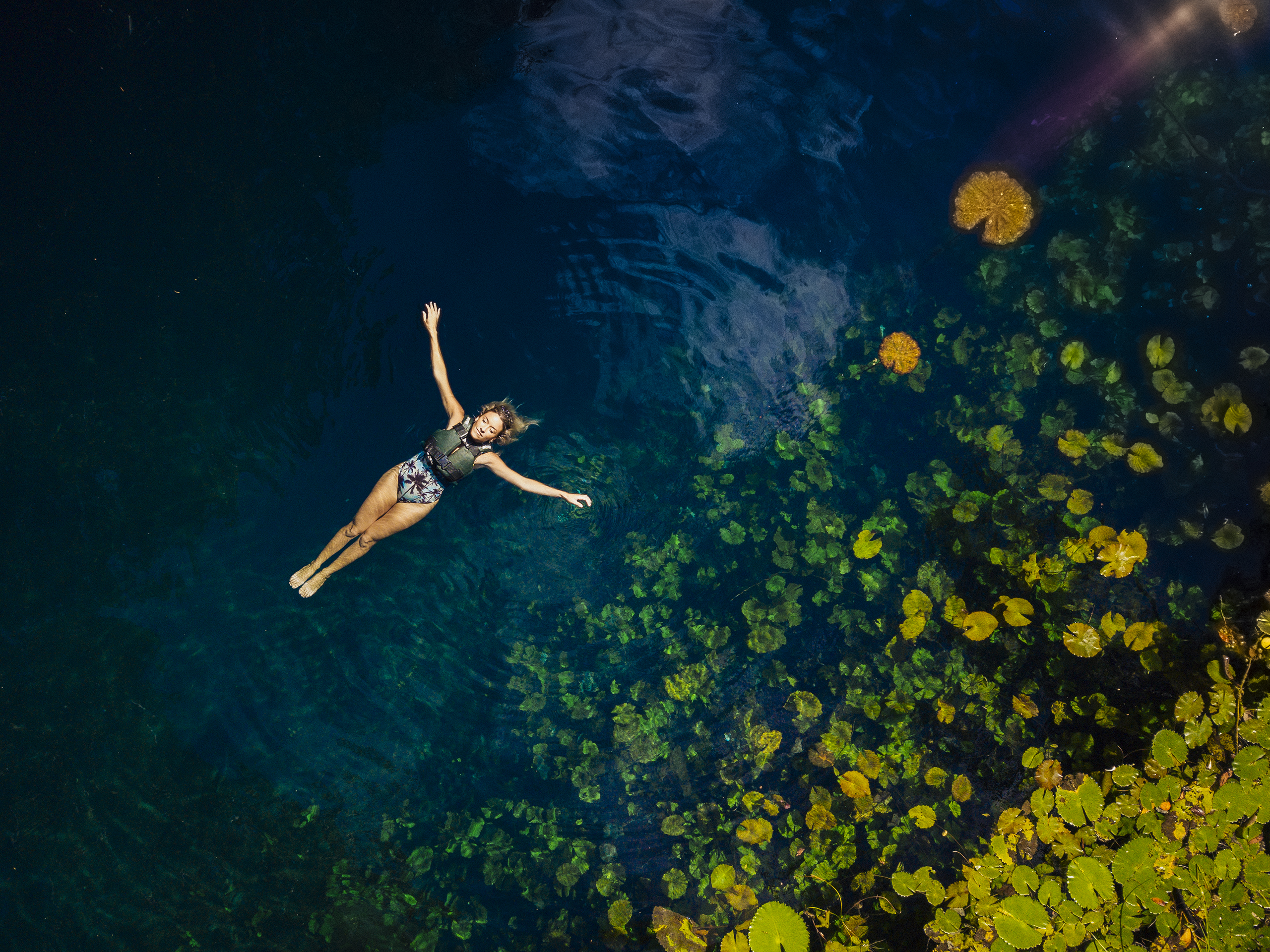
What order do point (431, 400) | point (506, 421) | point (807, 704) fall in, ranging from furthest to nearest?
1. point (431, 400)
2. point (807, 704)
3. point (506, 421)

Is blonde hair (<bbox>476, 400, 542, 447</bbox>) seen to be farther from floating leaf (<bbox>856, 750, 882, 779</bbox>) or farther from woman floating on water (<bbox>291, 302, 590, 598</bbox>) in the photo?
floating leaf (<bbox>856, 750, 882, 779</bbox>)

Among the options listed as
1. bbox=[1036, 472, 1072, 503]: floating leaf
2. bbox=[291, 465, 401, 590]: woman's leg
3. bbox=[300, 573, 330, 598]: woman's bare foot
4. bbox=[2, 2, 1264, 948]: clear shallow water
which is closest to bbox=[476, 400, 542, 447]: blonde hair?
bbox=[2, 2, 1264, 948]: clear shallow water

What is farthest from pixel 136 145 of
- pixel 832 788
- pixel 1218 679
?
pixel 1218 679

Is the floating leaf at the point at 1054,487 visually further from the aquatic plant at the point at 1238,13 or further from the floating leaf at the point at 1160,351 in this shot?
the aquatic plant at the point at 1238,13

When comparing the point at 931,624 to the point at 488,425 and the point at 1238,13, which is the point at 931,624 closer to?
the point at 488,425

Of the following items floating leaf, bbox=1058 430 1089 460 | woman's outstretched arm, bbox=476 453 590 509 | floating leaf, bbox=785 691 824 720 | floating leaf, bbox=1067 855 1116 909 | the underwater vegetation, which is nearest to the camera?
floating leaf, bbox=1067 855 1116 909

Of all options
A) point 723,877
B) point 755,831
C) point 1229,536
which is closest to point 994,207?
point 1229,536
